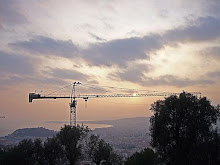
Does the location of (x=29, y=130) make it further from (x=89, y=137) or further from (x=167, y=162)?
(x=167, y=162)

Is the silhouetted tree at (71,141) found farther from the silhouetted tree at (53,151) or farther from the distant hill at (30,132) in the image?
the distant hill at (30,132)

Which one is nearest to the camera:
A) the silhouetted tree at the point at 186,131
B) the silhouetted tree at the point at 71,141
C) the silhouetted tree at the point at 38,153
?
the silhouetted tree at the point at 186,131

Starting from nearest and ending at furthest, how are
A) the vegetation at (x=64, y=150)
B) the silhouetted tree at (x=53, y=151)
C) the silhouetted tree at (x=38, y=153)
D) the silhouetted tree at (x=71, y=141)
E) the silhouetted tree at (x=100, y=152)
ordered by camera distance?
the silhouetted tree at (x=100, y=152)
the vegetation at (x=64, y=150)
the silhouetted tree at (x=71, y=141)
the silhouetted tree at (x=53, y=151)
the silhouetted tree at (x=38, y=153)

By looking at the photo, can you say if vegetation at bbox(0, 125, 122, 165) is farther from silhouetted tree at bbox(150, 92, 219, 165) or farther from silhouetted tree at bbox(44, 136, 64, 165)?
silhouetted tree at bbox(150, 92, 219, 165)

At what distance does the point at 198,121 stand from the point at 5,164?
26420mm

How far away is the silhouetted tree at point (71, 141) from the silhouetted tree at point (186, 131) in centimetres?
1513

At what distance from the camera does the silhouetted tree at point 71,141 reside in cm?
4000

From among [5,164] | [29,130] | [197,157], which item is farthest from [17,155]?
[29,130]

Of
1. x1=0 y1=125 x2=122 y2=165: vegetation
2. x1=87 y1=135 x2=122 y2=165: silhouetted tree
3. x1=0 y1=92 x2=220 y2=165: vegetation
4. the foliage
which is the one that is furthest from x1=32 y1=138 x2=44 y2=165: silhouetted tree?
x1=0 y1=92 x2=220 y2=165: vegetation

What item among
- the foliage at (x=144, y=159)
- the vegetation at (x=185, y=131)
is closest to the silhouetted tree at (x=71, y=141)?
the foliage at (x=144, y=159)

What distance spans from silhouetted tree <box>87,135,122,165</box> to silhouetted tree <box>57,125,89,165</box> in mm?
1788

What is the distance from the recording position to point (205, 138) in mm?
27297

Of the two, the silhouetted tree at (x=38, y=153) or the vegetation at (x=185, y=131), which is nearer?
the vegetation at (x=185, y=131)

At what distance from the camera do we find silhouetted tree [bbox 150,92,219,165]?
26.9 meters
